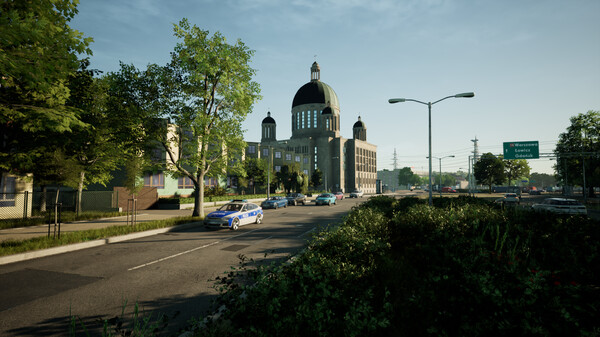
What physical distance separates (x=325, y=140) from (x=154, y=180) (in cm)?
6089

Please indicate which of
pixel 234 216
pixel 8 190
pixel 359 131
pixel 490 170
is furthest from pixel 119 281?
pixel 359 131

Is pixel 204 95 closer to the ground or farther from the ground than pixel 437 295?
farther from the ground

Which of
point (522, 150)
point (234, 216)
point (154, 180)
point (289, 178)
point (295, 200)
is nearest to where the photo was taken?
point (234, 216)

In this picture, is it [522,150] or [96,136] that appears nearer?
[96,136]

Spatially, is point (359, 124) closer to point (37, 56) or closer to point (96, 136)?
point (96, 136)

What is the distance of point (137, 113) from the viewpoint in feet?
62.2

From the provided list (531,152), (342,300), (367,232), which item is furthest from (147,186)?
(531,152)

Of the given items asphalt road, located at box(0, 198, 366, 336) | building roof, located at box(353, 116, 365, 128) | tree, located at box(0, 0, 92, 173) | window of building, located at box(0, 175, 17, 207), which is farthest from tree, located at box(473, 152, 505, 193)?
window of building, located at box(0, 175, 17, 207)

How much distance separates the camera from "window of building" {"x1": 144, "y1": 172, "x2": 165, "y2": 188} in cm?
3425

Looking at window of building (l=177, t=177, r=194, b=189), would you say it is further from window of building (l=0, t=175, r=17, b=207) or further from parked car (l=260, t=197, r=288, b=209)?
window of building (l=0, t=175, r=17, b=207)

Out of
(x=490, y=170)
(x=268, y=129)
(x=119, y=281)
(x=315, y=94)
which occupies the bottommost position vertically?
(x=119, y=281)

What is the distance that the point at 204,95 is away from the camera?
2019cm

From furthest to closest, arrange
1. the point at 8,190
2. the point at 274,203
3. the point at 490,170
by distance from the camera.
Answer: the point at 490,170 < the point at 274,203 < the point at 8,190

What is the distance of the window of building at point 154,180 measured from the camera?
112ft
